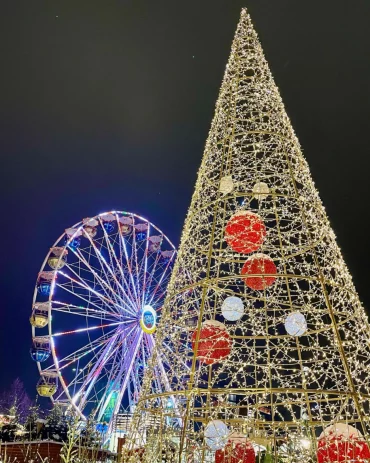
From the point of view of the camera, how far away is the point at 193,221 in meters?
4.74

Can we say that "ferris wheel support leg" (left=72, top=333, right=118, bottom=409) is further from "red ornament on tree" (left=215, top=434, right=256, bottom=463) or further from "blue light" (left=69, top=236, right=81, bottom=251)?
"red ornament on tree" (left=215, top=434, right=256, bottom=463)

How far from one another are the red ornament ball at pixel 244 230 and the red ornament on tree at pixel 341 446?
1859 mm

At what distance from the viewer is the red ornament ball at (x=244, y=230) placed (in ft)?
15.5

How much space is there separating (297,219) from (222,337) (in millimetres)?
1349

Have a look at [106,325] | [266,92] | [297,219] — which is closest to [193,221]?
[297,219]

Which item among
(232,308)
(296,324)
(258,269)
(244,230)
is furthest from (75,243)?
(296,324)

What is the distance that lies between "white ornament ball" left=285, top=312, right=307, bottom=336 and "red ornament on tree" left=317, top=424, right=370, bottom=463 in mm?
1067

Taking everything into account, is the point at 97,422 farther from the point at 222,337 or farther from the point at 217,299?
the point at 222,337

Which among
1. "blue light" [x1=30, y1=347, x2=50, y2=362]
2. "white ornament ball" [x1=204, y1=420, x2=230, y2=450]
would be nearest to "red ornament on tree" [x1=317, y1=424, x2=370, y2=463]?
"white ornament ball" [x1=204, y1=420, x2=230, y2=450]

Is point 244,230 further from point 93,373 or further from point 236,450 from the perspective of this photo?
point 93,373

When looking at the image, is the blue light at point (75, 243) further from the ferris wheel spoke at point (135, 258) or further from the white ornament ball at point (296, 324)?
the white ornament ball at point (296, 324)

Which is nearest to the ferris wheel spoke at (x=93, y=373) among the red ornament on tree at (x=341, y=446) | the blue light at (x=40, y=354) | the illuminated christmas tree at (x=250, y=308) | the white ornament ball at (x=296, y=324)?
the blue light at (x=40, y=354)

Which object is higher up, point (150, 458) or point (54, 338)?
point (54, 338)

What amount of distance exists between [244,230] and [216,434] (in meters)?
1.91
